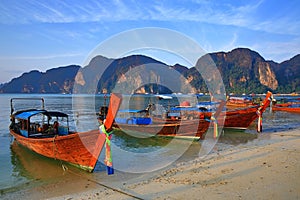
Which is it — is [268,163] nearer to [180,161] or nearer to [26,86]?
[180,161]

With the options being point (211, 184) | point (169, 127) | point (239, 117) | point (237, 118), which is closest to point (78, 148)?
point (211, 184)

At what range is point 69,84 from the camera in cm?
14400

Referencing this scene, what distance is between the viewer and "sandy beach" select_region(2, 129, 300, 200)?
6195 mm

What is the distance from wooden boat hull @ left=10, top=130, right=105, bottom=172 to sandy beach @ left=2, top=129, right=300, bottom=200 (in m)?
0.91

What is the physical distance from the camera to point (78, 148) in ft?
30.1

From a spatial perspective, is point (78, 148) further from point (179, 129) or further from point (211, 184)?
point (179, 129)

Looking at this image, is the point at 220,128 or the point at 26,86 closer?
the point at 220,128

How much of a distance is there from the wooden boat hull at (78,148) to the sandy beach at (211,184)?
2.99 ft

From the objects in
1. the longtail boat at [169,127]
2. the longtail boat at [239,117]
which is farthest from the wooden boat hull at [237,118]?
the longtail boat at [169,127]

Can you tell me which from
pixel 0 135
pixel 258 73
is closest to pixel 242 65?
pixel 258 73

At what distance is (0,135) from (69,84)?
129624 millimetres

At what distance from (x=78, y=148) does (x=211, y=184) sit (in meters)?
5.02

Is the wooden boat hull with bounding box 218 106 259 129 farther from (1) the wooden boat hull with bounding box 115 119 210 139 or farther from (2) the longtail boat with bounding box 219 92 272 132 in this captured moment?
(1) the wooden boat hull with bounding box 115 119 210 139

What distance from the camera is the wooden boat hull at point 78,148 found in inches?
344
